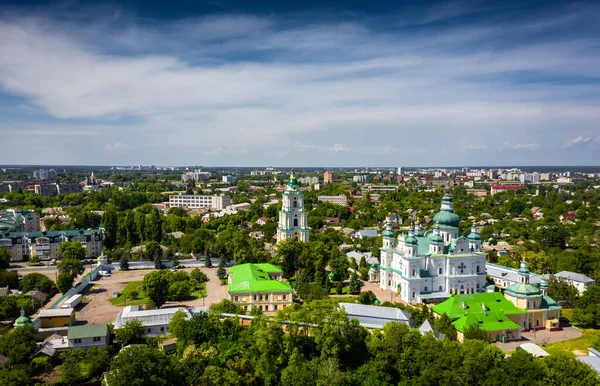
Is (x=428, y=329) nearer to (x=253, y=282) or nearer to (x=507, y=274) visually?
(x=253, y=282)

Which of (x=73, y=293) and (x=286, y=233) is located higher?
(x=286, y=233)

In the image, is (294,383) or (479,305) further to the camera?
(479,305)

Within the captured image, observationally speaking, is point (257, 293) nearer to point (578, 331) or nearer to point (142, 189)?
point (578, 331)

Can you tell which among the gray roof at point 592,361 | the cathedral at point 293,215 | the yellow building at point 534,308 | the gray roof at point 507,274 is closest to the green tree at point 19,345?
the cathedral at point 293,215

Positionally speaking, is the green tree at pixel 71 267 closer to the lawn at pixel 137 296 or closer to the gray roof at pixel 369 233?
the lawn at pixel 137 296

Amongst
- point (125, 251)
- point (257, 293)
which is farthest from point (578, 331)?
point (125, 251)

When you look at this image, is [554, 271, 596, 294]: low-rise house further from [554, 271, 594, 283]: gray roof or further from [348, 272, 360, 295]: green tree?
[348, 272, 360, 295]: green tree
